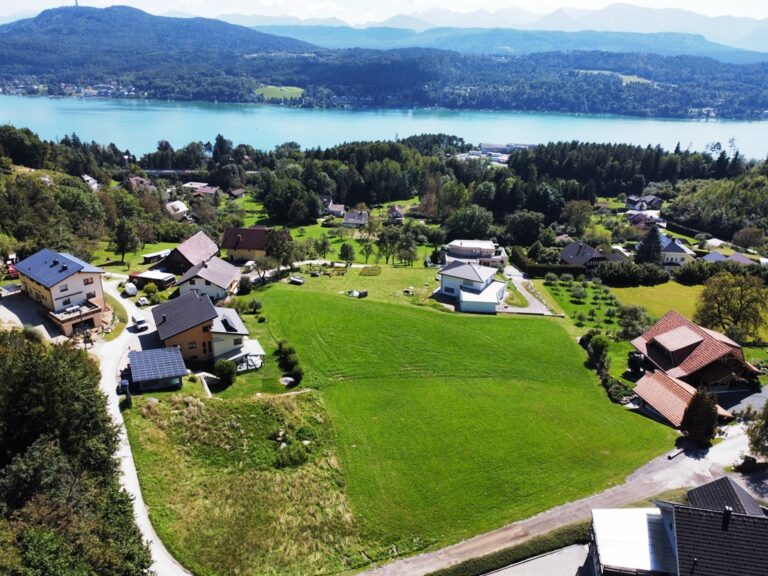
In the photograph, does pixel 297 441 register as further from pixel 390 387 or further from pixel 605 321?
pixel 605 321

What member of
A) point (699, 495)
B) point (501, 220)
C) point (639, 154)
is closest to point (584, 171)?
point (639, 154)

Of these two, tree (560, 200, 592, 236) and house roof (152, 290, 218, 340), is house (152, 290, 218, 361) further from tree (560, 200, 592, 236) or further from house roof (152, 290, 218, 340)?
tree (560, 200, 592, 236)

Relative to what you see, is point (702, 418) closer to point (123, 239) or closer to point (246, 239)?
point (246, 239)

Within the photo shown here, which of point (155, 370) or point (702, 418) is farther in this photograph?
point (155, 370)

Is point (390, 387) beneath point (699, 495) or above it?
beneath

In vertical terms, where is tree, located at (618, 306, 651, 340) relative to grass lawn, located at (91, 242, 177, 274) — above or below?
below

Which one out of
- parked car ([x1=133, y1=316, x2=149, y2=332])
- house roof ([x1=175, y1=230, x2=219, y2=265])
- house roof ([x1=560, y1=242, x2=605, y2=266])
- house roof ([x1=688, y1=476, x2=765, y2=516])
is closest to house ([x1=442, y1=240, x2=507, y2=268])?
house roof ([x1=560, y1=242, x2=605, y2=266])

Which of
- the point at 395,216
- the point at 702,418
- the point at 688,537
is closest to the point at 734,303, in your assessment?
the point at 702,418
